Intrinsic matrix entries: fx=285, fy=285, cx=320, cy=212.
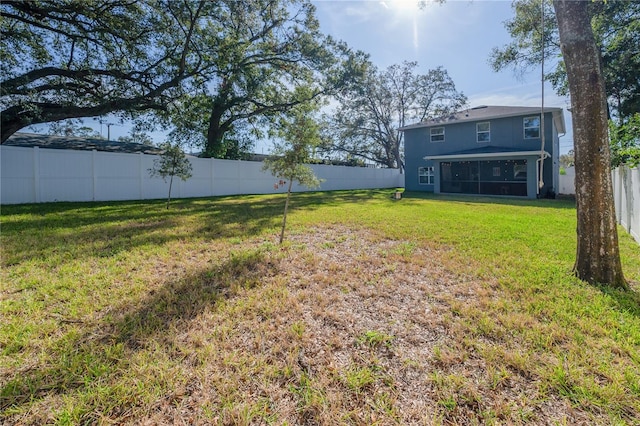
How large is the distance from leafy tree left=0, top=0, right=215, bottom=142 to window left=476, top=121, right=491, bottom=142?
55.0 ft

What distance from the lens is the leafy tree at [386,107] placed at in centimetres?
2633

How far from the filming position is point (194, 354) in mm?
2195

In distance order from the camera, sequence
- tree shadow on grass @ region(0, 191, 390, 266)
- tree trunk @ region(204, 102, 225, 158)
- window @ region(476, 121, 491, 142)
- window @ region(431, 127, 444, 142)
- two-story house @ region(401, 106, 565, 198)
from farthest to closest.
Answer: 1. window @ region(431, 127, 444, 142)
2. window @ region(476, 121, 491, 142)
3. tree trunk @ region(204, 102, 225, 158)
4. two-story house @ region(401, 106, 565, 198)
5. tree shadow on grass @ region(0, 191, 390, 266)

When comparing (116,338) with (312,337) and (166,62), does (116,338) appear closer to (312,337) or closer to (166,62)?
(312,337)

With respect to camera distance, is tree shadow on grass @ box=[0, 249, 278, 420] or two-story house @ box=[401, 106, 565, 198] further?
two-story house @ box=[401, 106, 565, 198]

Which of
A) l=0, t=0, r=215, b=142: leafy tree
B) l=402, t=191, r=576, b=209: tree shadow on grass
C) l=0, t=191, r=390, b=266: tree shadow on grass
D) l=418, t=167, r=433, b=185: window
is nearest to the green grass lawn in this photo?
l=0, t=191, r=390, b=266: tree shadow on grass

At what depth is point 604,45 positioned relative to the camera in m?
14.5

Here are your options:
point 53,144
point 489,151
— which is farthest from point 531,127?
point 53,144

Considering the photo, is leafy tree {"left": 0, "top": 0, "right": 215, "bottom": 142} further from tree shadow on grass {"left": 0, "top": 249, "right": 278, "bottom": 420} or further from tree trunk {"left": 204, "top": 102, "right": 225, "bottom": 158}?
tree shadow on grass {"left": 0, "top": 249, "right": 278, "bottom": 420}

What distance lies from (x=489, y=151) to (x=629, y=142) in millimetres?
9044

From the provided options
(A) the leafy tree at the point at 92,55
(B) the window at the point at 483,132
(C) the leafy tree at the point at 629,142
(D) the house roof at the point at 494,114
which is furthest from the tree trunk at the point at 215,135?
(C) the leafy tree at the point at 629,142

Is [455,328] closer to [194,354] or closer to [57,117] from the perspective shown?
[194,354]

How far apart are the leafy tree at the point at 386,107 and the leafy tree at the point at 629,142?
1699 centimetres

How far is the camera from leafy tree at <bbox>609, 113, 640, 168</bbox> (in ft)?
20.5
